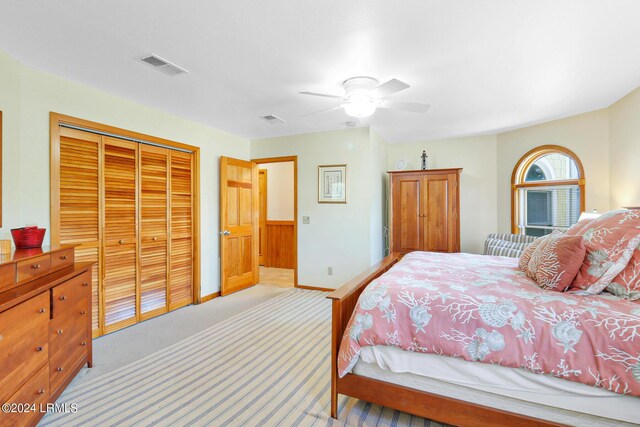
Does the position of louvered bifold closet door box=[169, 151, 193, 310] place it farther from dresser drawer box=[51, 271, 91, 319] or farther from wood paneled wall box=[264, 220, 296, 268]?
wood paneled wall box=[264, 220, 296, 268]

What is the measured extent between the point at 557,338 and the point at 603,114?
12.0 feet

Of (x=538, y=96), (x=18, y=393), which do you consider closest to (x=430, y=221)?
(x=538, y=96)

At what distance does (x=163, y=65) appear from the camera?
240 centimetres

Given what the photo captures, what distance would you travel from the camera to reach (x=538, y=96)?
122 inches

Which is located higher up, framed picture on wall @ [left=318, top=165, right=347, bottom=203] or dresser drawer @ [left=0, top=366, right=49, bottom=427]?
framed picture on wall @ [left=318, top=165, right=347, bottom=203]

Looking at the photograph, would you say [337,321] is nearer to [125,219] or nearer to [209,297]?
[125,219]

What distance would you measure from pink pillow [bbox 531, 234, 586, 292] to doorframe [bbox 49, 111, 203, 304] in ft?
12.3

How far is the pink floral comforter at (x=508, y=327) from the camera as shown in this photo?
1293mm

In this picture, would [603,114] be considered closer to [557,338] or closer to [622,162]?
[622,162]

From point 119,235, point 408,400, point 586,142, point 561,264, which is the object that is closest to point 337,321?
point 408,400

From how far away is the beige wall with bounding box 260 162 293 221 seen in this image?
6559 mm

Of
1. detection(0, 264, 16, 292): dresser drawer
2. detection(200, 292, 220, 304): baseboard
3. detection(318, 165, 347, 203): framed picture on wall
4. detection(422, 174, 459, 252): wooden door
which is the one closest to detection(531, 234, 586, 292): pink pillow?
detection(422, 174, 459, 252): wooden door

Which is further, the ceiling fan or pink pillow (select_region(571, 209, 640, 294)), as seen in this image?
the ceiling fan

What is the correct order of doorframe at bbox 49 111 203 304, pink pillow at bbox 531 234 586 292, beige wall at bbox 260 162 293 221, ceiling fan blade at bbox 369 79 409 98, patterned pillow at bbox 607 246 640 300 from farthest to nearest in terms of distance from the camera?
beige wall at bbox 260 162 293 221
doorframe at bbox 49 111 203 304
ceiling fan blade at bbox 369 79 409 98
pink pillow at bbox 531 234 586 292
patterned pillow at bbox 607 246 640 300
